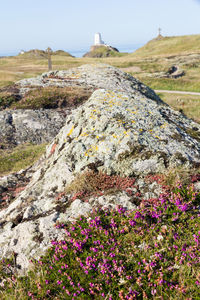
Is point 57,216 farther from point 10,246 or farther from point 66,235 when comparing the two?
point 10,246

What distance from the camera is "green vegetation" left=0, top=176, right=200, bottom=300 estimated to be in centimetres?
404

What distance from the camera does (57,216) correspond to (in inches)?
248

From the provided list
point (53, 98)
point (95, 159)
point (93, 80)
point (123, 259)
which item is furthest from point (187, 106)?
point (123, 259)

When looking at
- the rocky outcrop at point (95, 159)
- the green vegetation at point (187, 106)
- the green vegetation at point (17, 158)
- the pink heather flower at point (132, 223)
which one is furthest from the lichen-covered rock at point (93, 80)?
the pink heather flower at point (132, 223)

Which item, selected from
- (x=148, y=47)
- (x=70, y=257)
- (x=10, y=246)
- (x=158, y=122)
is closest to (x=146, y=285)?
(x=70, y=257)

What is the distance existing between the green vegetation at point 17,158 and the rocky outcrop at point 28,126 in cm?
228

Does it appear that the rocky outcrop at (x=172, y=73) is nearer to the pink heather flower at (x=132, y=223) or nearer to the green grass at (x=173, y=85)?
the green grass at (x=173, y=85)

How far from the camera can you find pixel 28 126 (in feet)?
78.3

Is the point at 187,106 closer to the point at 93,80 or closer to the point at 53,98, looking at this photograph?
the point at 93,80

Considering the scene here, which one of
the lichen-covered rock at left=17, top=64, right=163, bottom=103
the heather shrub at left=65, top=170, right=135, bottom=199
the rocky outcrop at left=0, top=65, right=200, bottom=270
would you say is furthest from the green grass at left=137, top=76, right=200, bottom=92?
the heather shrub at left=65, top=170, right=135, bottom=199

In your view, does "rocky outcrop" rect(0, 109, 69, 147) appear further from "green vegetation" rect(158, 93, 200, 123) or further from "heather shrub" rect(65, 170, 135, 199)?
"heather shrub" rect(65, 170, 135, 199)

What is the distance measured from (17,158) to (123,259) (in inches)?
585

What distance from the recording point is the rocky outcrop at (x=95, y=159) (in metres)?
6.14

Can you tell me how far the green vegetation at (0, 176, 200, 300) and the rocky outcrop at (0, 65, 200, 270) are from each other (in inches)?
22.9
